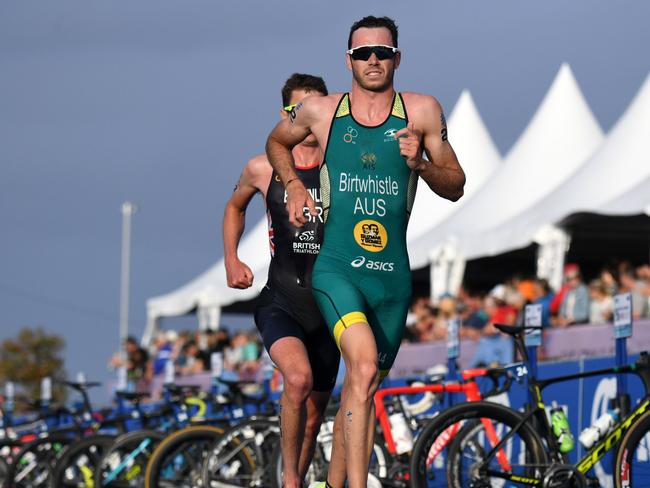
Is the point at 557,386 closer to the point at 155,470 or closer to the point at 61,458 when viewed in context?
the point at 155,470

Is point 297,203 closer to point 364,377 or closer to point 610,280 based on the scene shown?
point 364,377

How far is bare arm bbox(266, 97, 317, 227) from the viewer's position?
20.7ft

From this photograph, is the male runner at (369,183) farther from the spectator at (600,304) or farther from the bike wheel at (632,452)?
the spectator at (600,304)

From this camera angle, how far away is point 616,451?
286 inches

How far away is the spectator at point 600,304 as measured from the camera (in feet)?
43.0

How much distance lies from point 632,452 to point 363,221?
1920 millimetres

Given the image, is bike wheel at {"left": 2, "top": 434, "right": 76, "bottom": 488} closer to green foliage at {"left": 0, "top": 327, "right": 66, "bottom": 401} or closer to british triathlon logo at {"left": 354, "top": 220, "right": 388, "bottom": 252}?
british triathlon logo at {"left": 354, "top": 220, "right": 388, "bottom": 252}

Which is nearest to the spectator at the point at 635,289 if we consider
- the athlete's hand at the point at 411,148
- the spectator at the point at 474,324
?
the spectator at the point at 474,324

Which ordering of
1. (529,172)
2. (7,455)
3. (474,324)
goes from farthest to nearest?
(529,172), (7,455), (474,324)

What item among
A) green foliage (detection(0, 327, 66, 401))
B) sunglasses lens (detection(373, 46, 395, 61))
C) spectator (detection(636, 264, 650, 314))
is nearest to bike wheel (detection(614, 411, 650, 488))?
sunglasses lens (detection(373, 46, 395, 61))

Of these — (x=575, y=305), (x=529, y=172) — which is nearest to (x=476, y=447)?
(x=575, y=305)

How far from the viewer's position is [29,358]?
51.5 m

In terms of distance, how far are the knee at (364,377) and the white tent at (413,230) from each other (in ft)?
64.6

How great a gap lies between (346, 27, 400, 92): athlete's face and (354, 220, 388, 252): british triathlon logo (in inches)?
22.6
